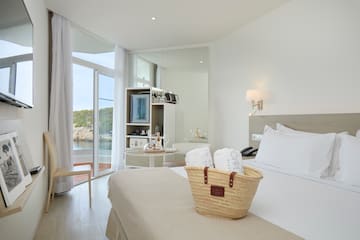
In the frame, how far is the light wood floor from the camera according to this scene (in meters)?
2.46

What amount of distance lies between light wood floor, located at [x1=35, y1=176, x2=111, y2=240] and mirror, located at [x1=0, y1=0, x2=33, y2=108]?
1417 mm

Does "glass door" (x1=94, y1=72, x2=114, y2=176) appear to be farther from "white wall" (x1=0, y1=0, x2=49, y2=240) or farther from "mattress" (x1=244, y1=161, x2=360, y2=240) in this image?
"mattress" (x1=244, y1=161, x2=360, y2=240)

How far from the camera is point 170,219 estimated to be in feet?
3.88

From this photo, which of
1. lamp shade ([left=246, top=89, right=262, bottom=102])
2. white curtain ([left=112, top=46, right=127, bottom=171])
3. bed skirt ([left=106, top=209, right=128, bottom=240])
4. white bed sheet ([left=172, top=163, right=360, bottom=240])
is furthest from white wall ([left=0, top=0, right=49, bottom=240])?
lamp shade ([left=246, top=89, right=262, bottom=102])

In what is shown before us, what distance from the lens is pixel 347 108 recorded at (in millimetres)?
2492

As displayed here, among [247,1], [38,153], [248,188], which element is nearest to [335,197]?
[248,188]

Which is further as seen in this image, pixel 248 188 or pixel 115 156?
pixel 115 156

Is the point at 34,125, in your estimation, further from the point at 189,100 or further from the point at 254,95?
the point at 189,100

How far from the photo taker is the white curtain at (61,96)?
11.9 ft

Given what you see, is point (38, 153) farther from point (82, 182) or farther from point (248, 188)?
point (248, 188)

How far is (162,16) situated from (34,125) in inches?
89.0

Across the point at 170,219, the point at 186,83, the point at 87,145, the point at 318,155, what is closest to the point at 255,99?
the point at 318,155

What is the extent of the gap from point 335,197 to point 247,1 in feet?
8.33

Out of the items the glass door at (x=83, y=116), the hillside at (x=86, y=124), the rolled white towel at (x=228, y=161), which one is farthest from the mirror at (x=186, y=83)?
the rolled white towel at (x=228, y=161)
